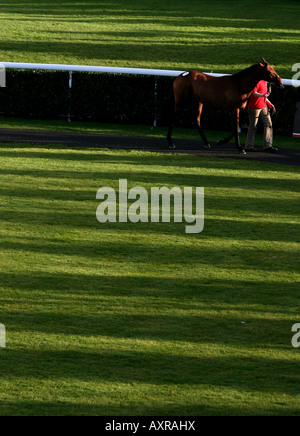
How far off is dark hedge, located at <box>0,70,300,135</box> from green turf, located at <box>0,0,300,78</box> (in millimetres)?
3546

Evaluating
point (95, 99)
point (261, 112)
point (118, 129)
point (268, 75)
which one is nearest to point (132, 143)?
point (118, 129)

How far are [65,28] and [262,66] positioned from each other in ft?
41.0

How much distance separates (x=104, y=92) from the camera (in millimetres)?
17859

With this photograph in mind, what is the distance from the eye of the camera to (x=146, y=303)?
7648 mm

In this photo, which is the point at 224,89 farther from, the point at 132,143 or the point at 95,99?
the point at 95,99

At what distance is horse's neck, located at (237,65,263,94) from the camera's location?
14359mm

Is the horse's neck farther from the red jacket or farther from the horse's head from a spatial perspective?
the red jacket

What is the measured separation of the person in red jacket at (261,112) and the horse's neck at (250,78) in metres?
0.21

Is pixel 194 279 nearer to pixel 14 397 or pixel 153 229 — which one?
pixel 153 229

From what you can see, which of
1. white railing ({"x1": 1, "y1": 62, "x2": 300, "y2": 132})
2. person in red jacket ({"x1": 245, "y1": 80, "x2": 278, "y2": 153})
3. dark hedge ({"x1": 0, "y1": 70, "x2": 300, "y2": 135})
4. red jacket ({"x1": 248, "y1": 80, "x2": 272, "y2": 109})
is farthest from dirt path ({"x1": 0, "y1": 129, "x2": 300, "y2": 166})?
white railing ({"x1": 1, "y1": 62, "x2": 300, "y2": 132})

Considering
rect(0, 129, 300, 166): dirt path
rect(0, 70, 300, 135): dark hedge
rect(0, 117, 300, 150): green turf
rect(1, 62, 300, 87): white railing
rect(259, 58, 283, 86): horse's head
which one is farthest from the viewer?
rect(0, 70, 300, 135): dark hedge

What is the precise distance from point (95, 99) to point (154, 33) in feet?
25.2

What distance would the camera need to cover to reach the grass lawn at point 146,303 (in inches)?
235

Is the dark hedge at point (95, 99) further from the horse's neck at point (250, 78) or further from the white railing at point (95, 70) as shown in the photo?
the horse's neck at point (250, 78)
